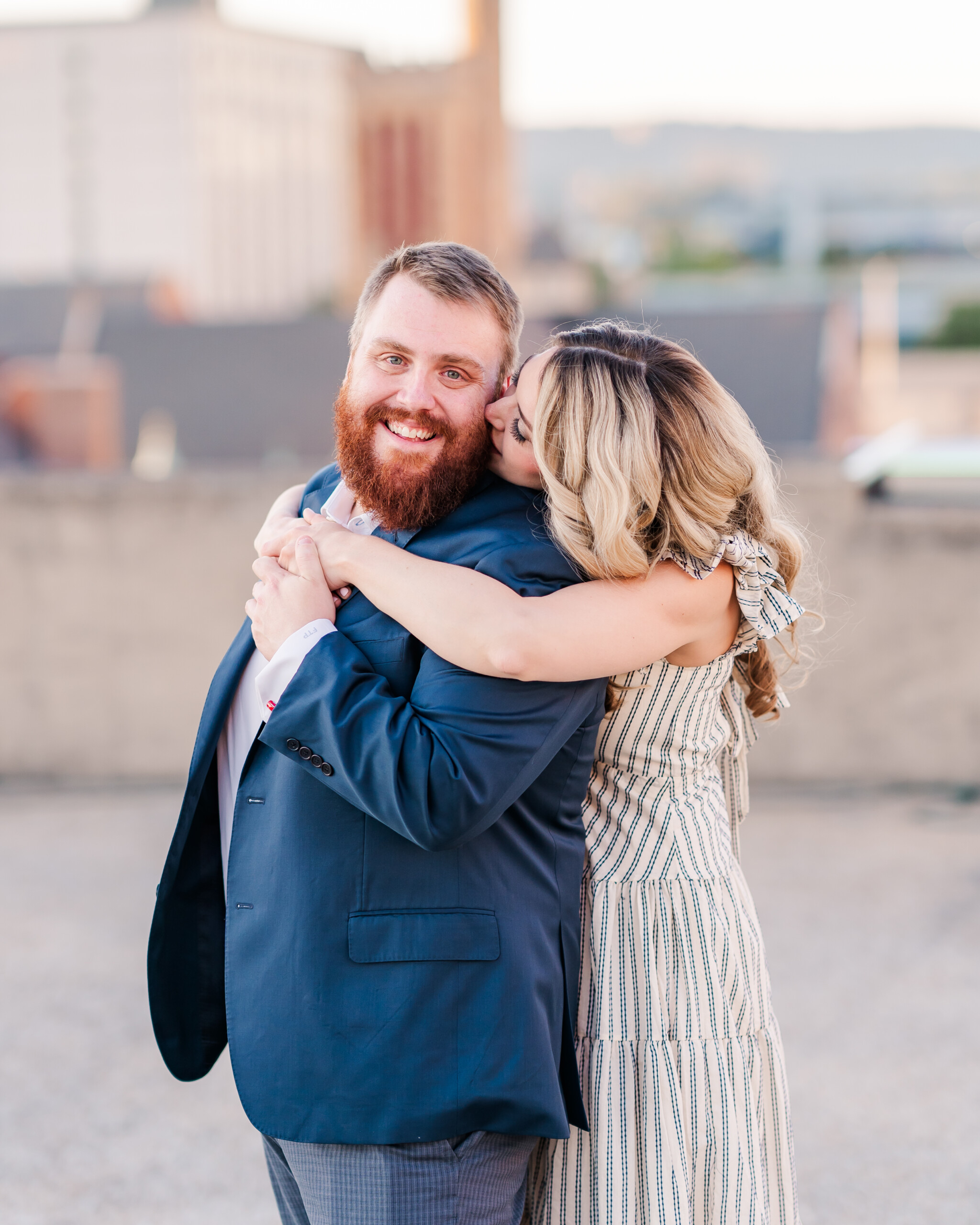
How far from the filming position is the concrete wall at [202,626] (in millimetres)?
5723

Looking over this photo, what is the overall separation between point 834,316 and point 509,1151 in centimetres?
4198

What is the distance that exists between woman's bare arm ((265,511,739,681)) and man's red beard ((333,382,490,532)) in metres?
0.07

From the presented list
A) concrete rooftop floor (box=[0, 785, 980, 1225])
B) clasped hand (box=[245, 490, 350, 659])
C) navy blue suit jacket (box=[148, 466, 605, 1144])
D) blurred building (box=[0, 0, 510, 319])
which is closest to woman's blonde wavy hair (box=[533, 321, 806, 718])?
navy blue suit jacket (box=[148, 466, 605, 1144])

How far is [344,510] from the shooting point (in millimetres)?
1936

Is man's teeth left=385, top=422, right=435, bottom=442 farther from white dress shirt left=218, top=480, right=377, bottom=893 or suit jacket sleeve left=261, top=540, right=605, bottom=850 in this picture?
suit jacket sleeve left=261, top=540, right=605, bottom=850

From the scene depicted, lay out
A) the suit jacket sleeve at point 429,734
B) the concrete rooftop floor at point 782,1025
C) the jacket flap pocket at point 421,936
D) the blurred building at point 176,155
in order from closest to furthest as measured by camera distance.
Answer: the suit jacket sleeve at point 429,734 → the jacket flap pocket at point 421,936 → the concrete rooftop floor at point 782,1025 → the blurred building at point 176,155

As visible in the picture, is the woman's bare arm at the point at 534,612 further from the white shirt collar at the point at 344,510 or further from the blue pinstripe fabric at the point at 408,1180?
the blue pinstripe fabric at the point at 408,1180

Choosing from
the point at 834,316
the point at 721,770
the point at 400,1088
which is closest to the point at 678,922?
the point at 721,770

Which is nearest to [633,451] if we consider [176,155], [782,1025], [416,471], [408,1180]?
[416,471]

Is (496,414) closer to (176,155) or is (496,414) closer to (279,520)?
(279,520)

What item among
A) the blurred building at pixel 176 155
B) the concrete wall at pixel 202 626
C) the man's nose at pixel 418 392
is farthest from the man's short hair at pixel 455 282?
the blurred building at pixel 176 155

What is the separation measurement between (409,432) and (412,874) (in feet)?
2.07

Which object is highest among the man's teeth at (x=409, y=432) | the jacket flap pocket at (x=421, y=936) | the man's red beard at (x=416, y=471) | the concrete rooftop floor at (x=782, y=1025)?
the man's teeth at (x=409, y=432)

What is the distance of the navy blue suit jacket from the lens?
153cm
